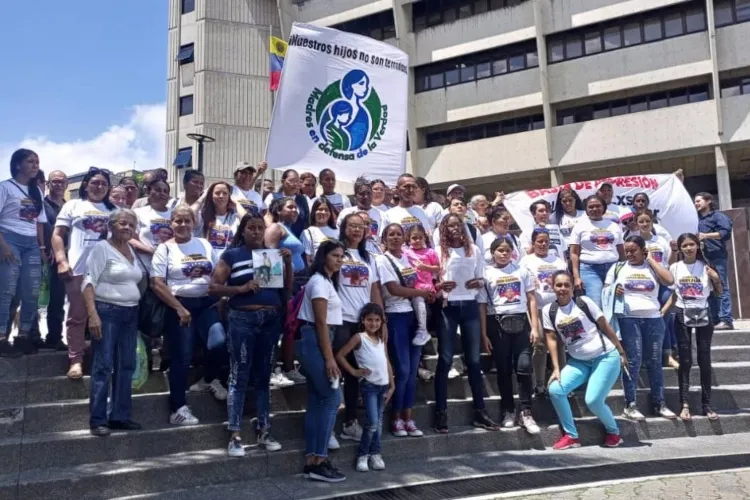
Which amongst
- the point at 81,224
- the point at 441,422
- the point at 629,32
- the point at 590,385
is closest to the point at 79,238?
the point at 81,224

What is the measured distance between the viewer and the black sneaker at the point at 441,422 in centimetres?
547

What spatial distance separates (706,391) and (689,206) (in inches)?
124

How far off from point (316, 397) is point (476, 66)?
2201 cm

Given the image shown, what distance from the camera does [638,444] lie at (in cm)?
586

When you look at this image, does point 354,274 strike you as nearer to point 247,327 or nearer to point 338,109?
point 247,327

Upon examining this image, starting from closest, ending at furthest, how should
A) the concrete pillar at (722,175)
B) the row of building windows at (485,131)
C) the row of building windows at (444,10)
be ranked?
the concrete pillar at (722,175), the row of building windows at (485,131), the row of building windows at (444,10)

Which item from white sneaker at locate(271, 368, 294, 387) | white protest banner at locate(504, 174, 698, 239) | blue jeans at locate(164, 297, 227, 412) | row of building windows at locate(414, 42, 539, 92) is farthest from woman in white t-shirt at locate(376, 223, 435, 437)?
row of building windows at locate(414, 42, 539, 92)

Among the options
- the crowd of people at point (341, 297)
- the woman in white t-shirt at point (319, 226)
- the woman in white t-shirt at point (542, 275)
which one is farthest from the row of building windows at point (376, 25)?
the woman in white t-shirt at point (319, 226)

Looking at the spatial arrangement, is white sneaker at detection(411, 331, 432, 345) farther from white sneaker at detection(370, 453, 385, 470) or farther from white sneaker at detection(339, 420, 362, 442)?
white sneaker at detection(370, 453, 385, 470)

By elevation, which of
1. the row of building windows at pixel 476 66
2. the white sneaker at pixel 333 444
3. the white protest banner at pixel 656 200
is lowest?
the white sneaker at pixel 333 444

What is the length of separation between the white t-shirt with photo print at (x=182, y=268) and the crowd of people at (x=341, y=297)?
0.04ft

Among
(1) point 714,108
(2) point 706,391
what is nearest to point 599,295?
(2) point 706,391

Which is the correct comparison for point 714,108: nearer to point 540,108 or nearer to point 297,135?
point 540,108

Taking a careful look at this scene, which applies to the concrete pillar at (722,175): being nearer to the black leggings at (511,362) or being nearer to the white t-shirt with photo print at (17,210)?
the black leggings at (511,362)
